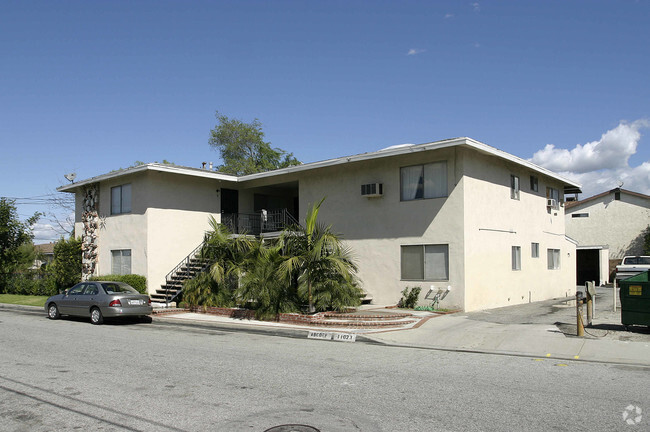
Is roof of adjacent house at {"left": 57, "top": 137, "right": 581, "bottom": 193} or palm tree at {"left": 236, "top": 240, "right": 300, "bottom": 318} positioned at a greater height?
roof of adjacent house at {"left": 57, "top": 137, "right": 581, "bottom": 193}

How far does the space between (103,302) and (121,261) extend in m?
7.08

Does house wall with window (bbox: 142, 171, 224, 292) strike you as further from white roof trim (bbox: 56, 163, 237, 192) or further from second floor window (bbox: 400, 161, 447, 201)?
second floor window (bbox: 400, 161, 447, 201)

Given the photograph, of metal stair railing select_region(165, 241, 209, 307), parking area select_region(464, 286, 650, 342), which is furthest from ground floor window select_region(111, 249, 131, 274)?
parking area select_region(464, 286, 650, 342)

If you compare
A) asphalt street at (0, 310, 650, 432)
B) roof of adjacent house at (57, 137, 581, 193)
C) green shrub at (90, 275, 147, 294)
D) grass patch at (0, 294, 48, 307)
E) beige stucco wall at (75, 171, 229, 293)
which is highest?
roof of adjacent house at (57, 137, 581, 193)

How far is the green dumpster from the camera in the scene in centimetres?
1187

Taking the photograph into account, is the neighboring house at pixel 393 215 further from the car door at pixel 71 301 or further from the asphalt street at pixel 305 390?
the asphalt street at pixel 305 390

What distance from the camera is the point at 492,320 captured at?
50.7 ft

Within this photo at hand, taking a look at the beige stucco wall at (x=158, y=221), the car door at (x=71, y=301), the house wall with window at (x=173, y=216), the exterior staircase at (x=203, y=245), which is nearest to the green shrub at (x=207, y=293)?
the exterior staircase at (x=203, y=245)

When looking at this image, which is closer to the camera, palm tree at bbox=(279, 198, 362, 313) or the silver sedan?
palm tree at bbox=(279, 198, 362, 313)

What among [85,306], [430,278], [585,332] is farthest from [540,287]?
[85,306]

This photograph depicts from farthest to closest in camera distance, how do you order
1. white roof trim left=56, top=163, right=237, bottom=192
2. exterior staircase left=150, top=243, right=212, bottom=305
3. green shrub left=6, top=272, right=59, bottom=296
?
green shrub left=6, top=272, right=59, bottom=296
white roof trim left=56, top=163, right=237, bottom=192
exterior staircase left=150, top=243, right=212, bottom=305

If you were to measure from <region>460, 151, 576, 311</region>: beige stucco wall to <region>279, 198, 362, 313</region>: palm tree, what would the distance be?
4.10 meters

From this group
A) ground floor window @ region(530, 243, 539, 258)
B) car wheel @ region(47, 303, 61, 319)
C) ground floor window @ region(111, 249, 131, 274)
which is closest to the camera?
car wheel @ region(47, 303, 61, 319)

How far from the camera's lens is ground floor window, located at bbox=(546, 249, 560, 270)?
78.8 ft
